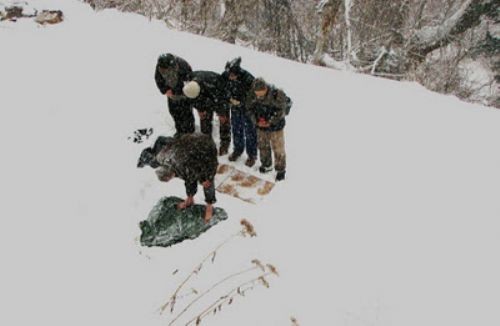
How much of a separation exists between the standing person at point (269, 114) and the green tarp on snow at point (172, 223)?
979 millimetres

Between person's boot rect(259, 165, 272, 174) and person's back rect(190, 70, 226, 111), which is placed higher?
person's back rect(190, 70, 226, 111)

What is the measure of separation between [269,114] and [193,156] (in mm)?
1109

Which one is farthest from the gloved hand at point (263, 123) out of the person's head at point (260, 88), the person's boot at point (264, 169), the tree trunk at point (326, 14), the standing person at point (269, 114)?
the tree trunk at point (326, 14)

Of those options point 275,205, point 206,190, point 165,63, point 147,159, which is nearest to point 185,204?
point 206,190

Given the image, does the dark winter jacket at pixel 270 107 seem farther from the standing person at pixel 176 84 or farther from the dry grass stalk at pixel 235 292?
the dry grass stalk at pixel 235 292

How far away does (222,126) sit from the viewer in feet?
18.0

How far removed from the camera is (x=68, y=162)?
5.09 m

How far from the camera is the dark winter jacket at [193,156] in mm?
4148

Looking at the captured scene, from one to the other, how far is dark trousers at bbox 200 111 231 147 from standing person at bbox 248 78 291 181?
52cm

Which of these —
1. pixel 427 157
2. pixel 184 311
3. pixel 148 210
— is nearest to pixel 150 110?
pixel 148 210

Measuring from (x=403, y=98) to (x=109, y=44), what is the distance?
4944mm

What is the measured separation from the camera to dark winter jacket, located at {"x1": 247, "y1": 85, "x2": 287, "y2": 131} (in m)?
4.75

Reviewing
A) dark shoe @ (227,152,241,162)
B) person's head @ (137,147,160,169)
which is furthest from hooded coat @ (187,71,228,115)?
person's head @ (137,147,160,169)

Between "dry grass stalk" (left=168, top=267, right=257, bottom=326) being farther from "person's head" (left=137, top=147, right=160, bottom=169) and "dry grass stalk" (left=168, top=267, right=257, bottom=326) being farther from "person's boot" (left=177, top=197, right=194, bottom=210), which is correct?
"person's head" (left=137, top=147, right=160, bottom=169)
